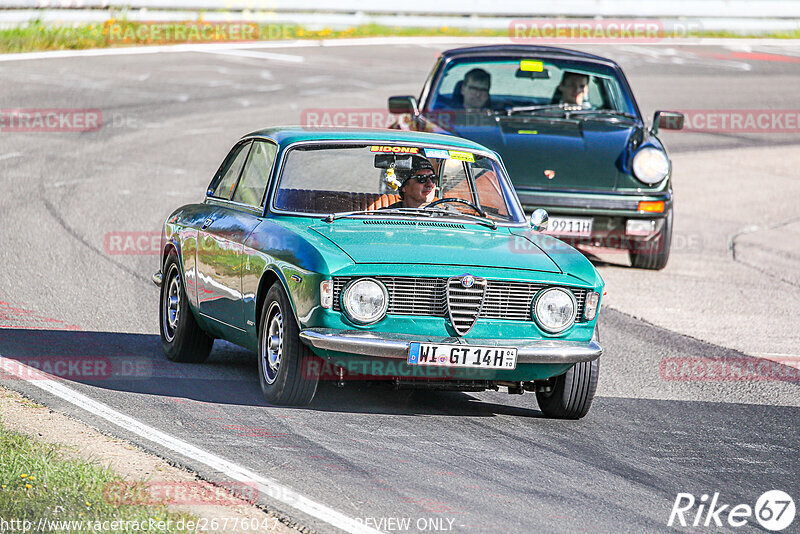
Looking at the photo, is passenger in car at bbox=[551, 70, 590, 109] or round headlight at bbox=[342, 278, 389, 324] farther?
passenger in car at bbox=[551, 70, 590, 109]

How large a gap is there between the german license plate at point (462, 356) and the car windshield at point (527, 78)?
625 centimetres

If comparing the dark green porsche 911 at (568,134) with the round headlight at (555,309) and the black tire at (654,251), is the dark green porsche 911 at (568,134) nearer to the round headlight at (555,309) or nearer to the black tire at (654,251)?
the black tire at (654,251)

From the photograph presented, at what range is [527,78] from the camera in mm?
12727

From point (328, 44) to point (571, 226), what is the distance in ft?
61.4

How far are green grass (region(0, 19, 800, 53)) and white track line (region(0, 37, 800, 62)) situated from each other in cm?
43

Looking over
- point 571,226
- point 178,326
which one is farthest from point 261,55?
point 178,326

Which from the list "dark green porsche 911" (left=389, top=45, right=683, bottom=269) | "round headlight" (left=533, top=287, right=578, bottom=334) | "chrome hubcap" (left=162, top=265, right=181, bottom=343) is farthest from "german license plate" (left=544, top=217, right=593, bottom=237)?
"round headlight" (left=533, top=287, right=578, bottom=334)

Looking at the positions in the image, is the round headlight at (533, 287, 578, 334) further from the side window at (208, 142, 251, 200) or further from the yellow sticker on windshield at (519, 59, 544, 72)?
the yellow sticker on windshield at (519, 59, 544, 72)

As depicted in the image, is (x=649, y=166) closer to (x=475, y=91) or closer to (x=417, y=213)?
(x=475, y=91)

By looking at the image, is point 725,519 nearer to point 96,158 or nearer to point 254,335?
point 254,335

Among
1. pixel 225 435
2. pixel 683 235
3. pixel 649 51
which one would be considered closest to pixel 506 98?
pixel 683 235

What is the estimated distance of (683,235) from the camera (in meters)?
14.5

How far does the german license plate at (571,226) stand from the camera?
1124cm

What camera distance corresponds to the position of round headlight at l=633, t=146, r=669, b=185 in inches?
453
